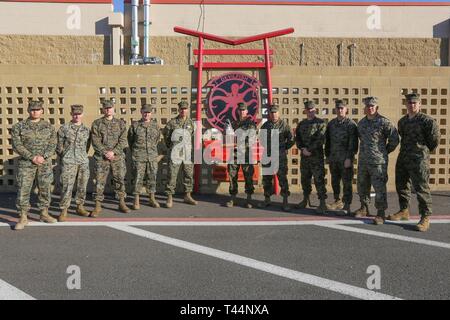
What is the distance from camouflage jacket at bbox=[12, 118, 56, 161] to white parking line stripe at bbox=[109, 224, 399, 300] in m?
1.72

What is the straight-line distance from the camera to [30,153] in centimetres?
609

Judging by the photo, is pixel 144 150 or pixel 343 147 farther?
pixel 144 150

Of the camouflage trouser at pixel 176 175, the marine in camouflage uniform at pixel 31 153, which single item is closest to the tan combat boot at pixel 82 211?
the marine in camouflage uniform at pixel 31 153

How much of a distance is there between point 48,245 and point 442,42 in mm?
13726

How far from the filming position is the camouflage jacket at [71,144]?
6633 millimetres

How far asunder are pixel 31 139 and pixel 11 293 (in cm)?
297

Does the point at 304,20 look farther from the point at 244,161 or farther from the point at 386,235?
the point at 386,235

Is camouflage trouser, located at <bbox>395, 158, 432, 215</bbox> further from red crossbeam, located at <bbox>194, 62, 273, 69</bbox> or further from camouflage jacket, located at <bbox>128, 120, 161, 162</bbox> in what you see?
camouflage jacket, located at <bbox>128, 120, 161, 162</bbox>

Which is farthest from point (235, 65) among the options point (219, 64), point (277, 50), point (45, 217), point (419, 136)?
point (277, 50)

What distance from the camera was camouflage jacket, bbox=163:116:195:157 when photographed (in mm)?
7762

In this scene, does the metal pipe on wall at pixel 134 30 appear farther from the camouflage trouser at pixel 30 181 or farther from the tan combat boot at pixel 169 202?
the camouflage trouser at pixel 30 181

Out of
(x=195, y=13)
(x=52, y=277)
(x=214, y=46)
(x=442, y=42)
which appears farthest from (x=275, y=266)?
(x=442, y=42)

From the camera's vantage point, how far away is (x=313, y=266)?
4.47 meters

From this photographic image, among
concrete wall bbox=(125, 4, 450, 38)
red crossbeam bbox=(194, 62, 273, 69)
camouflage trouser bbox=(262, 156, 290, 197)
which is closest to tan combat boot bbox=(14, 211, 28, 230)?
camouflage trouser bbox=(262, 156, 290, 197)
